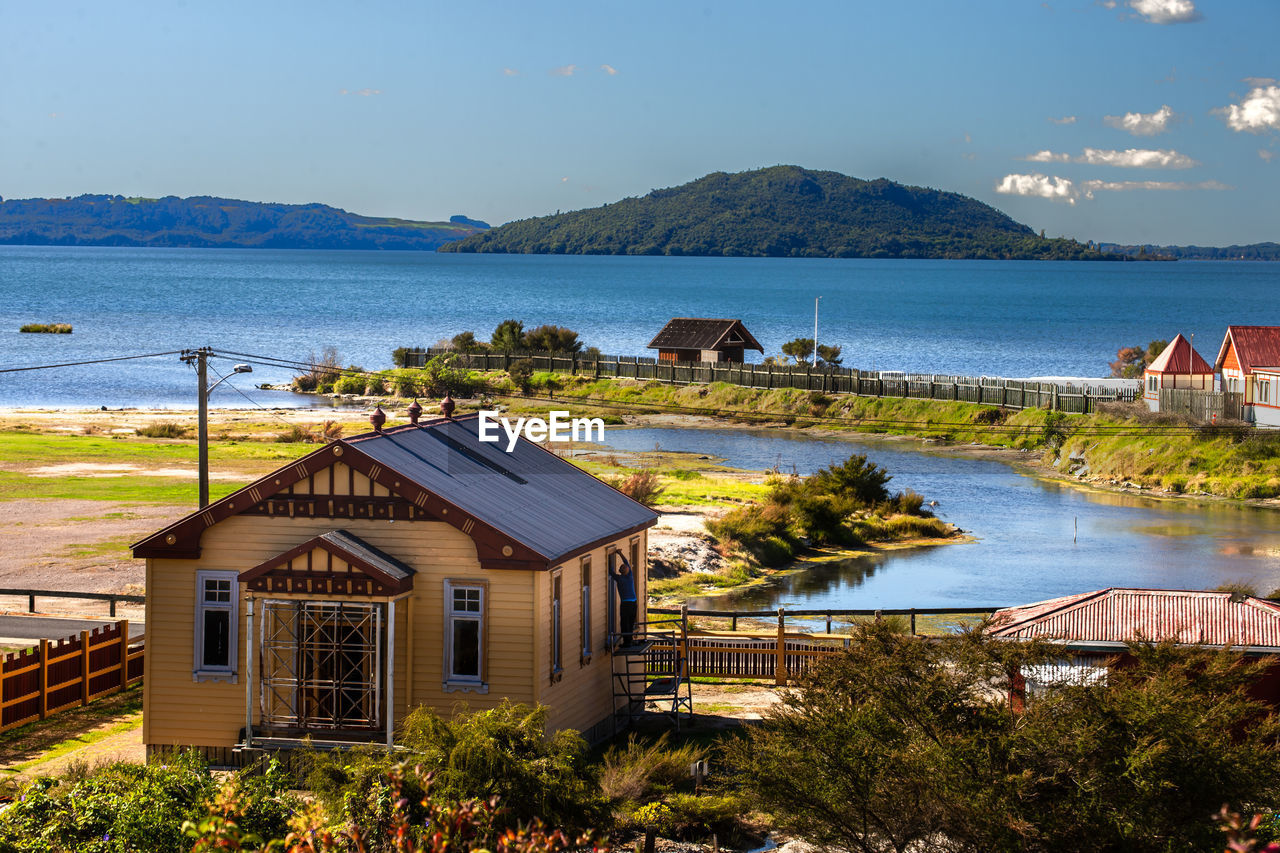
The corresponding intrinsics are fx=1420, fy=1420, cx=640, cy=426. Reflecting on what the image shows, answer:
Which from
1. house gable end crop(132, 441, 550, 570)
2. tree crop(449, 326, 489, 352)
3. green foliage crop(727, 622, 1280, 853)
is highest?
tree crop(449, 326, 489, 352)

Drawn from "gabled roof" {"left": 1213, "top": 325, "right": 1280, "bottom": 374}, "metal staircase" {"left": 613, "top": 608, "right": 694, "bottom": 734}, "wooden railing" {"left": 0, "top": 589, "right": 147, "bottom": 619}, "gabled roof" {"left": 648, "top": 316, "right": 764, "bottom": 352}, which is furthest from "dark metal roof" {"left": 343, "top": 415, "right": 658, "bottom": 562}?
"gabled roof" {"left": 648, "top": 316, "right": 764, "bottom": 352}

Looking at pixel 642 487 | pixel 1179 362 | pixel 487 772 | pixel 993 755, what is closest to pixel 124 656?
pixel 487 772

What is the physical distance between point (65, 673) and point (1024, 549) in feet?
96.1

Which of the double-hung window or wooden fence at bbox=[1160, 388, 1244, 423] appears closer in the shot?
the double-hung window

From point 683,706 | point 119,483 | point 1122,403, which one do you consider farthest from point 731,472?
point 683,706

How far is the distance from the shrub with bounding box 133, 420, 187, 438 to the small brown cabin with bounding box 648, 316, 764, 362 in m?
31.5

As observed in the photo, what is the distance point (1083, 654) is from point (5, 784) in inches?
531

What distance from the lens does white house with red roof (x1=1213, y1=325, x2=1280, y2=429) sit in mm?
57469

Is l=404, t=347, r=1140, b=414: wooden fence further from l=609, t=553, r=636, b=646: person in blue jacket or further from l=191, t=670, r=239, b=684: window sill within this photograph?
l=191, t=670, r=239, b=684: window sill

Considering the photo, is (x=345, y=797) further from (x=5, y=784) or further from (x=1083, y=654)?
(x=1083, y=654)

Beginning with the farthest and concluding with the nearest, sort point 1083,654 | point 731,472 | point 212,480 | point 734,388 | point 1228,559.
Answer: point 734,388 → point 731,472 → point 212,480 → point 1228,559 → point 1083,654

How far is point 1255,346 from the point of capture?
2367 inches

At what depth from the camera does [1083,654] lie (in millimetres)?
18281

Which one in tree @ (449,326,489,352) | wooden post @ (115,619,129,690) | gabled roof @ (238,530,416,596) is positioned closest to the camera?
gabled roof @ (238,530,416,596)
